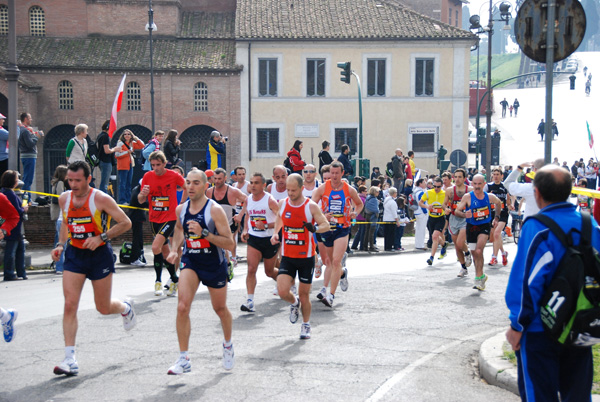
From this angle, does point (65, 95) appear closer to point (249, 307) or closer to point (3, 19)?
point (3, 19)

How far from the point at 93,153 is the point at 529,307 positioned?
1456cm

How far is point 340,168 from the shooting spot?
1131cm

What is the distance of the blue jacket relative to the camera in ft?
14.3

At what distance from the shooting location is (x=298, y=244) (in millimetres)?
9008

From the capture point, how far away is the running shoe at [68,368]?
6.99m

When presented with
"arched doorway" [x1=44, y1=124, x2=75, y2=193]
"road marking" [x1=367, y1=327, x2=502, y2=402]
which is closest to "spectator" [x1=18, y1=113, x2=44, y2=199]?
"road marking" [x1=367, y1=327, x2=502, y2=402]

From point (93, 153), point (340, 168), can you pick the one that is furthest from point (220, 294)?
point (93, 153)

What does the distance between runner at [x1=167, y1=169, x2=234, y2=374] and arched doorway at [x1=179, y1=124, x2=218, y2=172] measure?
32119 millimetres

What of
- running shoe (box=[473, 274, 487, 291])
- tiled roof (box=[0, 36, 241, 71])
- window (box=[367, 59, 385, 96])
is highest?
tiled roof (box=[0, 36, 241, 71])

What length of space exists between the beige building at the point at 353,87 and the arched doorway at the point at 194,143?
6.83 ft

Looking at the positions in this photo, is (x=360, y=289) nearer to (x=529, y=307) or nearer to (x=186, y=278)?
(x=186, y=278)

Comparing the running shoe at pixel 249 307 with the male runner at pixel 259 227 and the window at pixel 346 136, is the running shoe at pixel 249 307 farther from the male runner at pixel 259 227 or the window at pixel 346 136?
the window at pixel 346 136

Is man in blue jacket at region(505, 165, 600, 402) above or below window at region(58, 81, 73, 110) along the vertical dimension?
below

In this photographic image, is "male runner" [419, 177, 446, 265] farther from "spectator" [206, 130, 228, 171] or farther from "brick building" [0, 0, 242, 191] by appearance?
"brick building" [0, 0, 242, 191]
